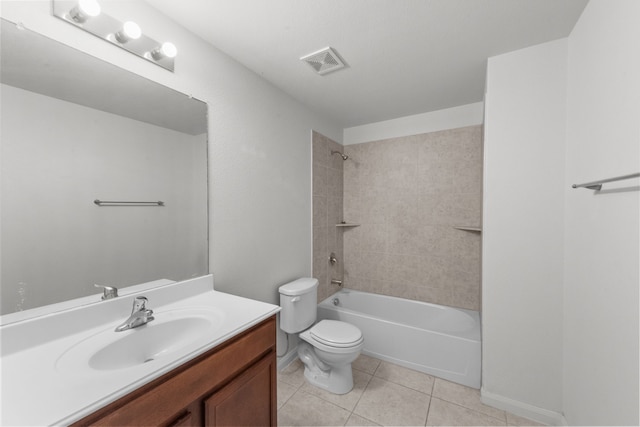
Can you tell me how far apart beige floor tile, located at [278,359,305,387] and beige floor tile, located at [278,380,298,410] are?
0.11 ft

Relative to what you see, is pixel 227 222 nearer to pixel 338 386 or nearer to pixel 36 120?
pixel 36 120

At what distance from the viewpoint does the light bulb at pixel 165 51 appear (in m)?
1.26

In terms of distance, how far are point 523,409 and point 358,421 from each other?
1073mm

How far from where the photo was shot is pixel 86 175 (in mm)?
1077

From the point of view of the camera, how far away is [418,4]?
126cm

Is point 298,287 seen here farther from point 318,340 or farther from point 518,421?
point 518,421

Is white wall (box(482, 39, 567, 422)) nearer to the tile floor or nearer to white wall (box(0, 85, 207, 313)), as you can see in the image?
the tile floor

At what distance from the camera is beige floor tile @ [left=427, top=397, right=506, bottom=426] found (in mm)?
1580

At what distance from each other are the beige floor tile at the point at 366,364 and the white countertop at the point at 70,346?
139 cm

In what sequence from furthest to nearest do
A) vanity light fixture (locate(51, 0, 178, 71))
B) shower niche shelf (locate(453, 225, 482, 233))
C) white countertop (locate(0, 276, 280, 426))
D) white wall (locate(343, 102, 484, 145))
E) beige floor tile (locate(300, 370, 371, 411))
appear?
white wall (locate(343, 102, 484, 145)), shower niche shelf (locate(453, 225, 482, 233)), beige floor tile (locate(300, 370, 371, 411)), vanity light fixture (locate(51, 0, 178, 71)), white countertop (locate(0, 276, 280, 426))

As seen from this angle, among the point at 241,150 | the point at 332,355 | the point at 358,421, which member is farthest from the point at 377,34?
the point at 358,421

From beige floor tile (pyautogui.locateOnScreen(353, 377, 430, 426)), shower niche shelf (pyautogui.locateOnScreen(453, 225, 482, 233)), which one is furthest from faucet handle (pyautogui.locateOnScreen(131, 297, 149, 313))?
shower niche shelf (pyautogui.locateOnScreen(453, 225, 482, 233))

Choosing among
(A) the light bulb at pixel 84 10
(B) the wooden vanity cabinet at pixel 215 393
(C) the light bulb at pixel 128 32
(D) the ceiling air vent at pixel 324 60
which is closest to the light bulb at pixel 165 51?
(C) the light bulb at pixel 128 32

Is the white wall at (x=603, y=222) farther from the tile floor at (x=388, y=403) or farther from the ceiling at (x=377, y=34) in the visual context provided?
the tile floor at (x=388, y=403)
